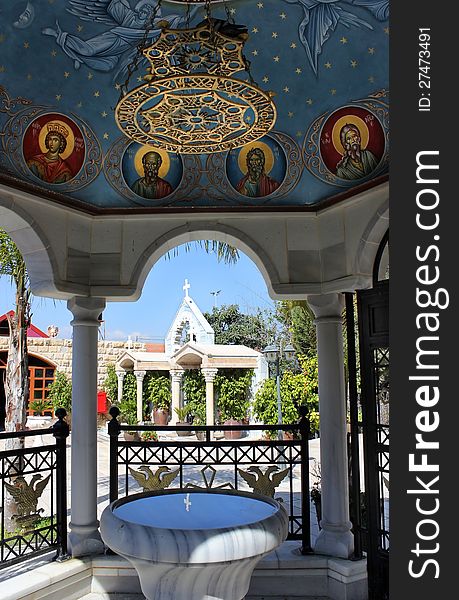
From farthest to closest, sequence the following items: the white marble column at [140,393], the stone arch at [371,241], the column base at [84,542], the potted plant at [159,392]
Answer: the potted plant at [159,392]
the white marble column at [140,393]
the column base at [84,542]
the stone arch at [371,241]

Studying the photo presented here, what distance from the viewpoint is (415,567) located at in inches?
88.1

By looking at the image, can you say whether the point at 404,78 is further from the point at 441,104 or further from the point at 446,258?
the point at 446,258

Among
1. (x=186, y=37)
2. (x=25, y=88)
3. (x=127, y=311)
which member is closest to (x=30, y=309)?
(x=25, y=88)

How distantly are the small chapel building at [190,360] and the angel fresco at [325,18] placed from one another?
15.1 m

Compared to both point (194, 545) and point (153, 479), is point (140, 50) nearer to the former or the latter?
point (194, 545)

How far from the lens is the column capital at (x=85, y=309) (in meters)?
6.14

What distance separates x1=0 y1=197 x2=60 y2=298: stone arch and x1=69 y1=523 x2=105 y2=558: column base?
8.38ft

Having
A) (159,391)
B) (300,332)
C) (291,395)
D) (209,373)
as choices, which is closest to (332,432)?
(291,395)

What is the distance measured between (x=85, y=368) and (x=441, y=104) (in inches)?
187

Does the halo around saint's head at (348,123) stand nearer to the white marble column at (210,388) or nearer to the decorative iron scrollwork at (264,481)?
the decorative iron scrollwork at (264,481)

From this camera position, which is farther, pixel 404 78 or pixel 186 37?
pixel 186 37

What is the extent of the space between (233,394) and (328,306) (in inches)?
587

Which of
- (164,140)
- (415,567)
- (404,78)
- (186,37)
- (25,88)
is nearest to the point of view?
(415,567)

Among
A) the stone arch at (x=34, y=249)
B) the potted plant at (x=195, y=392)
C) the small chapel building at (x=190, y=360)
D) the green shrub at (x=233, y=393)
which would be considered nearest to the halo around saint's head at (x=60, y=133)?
the stone arch at (x=34, y=249)
